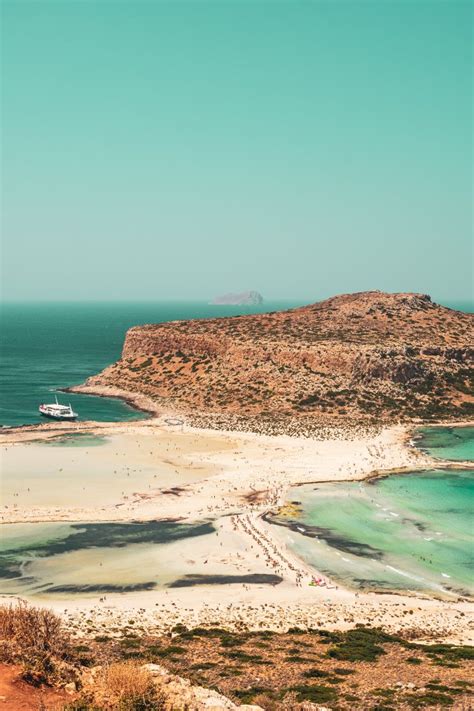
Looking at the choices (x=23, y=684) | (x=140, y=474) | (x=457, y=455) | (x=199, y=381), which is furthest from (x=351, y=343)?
(x=23, y=684)

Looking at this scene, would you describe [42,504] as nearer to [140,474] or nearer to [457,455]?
[140,474]

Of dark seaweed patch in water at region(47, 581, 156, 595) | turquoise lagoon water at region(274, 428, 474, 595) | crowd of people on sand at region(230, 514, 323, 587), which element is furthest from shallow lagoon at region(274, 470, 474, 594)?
dark seaweed patch in water at region(47, 581, 156, 595)

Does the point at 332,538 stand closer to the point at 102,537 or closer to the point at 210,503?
the point at 210,503

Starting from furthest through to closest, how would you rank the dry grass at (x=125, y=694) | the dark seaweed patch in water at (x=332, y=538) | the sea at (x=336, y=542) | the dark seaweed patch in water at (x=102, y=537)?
the dark seaweed patch in water at (x=332, y=538), the dark seaweed patch in water at (x=102, y=537), the sea at (x=336, y=542), the dry grass at (x=125, y=694)

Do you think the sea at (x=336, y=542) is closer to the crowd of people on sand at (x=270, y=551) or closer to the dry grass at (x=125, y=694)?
the crowd of people on sand at (x=270, y=551)

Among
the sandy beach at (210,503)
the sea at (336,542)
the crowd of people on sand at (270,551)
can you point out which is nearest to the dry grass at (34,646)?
the sandy beach at (210,503)
